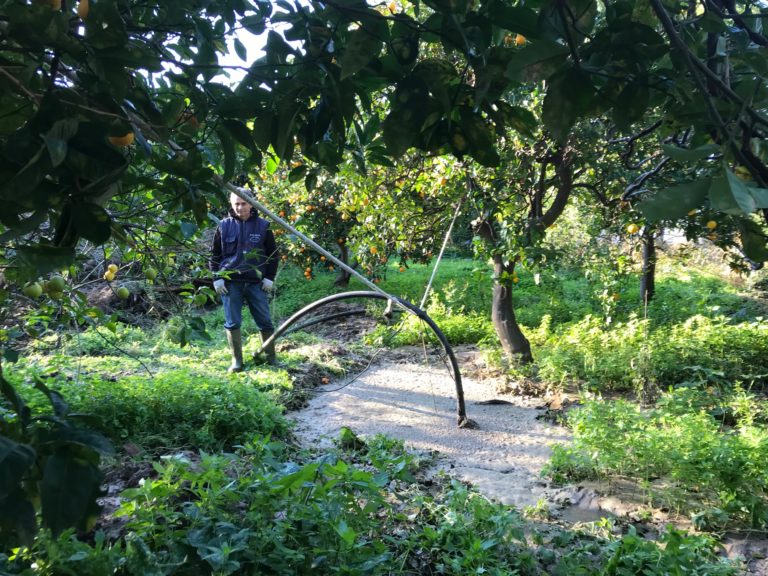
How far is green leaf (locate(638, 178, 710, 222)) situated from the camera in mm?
482

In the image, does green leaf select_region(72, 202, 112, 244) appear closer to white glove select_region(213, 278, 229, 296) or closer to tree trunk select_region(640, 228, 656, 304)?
white glove select_region(213, 278, 229, 296)

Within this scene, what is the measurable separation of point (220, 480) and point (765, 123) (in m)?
2.03

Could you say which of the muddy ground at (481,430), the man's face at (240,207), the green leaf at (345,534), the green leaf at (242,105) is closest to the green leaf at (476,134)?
the green leaf at (242,105)

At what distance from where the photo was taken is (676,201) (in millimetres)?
491

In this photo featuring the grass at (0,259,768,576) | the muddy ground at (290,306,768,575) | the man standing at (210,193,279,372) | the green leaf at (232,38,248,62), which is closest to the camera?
the green leaf at (232,38,248,62)

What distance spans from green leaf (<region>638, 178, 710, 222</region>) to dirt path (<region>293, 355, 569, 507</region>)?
2.68 meters

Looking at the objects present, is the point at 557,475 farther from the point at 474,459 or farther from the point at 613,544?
the point at 613,544

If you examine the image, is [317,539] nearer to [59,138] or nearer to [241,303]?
[59,138]

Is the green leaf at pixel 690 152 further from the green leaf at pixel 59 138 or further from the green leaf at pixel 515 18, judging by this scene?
the green leaf at pixel 59 138

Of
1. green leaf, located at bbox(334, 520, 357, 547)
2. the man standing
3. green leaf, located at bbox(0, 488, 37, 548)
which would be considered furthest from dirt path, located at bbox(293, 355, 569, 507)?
green leaf, located at bbox(0, 488, 37, 548)

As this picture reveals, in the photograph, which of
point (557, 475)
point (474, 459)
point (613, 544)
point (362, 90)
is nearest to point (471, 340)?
point (474, 459)

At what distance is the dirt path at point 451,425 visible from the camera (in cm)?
332

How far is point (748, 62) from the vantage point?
25.5 inches

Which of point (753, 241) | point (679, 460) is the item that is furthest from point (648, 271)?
point (753, 241)
